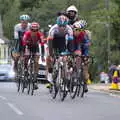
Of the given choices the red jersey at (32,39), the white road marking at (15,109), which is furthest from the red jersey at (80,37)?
the white road marking at (15,109)

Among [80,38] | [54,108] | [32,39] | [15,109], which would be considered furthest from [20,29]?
[15,109]

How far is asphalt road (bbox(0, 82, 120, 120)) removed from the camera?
13.7 metres

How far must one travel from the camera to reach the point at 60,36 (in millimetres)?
17359

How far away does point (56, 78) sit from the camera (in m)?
17.3

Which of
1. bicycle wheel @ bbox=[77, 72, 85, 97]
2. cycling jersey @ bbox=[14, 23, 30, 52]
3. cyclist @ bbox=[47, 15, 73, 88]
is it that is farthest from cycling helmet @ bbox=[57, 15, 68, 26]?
cycling jersey @ bbox=[14, 23, 30, 52]

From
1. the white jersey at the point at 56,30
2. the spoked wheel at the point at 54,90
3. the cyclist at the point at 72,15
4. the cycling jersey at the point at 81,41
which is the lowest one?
the spoked wheel at the point at 54,90

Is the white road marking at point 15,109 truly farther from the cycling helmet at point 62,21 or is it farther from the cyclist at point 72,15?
the cyclist at point 72,15

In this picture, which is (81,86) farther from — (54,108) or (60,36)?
(54,108)

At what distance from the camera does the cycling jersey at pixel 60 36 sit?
1723 cm

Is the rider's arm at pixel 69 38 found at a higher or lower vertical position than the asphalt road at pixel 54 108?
higher

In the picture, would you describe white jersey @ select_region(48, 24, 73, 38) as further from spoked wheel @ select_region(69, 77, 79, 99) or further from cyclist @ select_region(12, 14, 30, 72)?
cyclist @ select_region(12, 14, 30, 72)

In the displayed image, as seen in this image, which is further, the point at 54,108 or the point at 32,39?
the point at 32,39

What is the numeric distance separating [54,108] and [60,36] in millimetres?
2646

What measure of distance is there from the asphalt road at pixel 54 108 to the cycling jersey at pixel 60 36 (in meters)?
1.37
